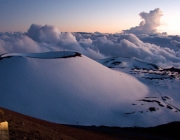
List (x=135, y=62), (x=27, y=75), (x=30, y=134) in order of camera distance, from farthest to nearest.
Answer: (x=135, y=62), (x=27, y=75), (x=30, y=134)

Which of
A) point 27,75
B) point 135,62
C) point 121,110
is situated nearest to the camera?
point 121,110

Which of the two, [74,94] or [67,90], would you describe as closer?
[74,94]

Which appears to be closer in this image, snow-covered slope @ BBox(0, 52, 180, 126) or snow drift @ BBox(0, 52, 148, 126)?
snow drift @ BBox(0, 52, 148, 126)

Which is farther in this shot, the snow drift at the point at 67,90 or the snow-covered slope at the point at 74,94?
the snow-covered slope at the point at 74,94

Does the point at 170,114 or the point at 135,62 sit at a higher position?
the point at 135,62

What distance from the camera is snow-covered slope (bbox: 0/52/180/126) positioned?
43.2m

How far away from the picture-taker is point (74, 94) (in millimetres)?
51062

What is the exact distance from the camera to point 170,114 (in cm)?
4784

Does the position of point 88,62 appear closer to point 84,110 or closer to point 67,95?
point 67,95

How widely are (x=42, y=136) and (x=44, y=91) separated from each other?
36.5m

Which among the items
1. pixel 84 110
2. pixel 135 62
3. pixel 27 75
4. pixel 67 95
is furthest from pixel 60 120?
pixel 135 62

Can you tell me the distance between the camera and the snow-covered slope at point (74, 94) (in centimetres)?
4319

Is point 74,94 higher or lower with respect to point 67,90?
lower

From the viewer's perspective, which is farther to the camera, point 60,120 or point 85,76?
point 85,76
